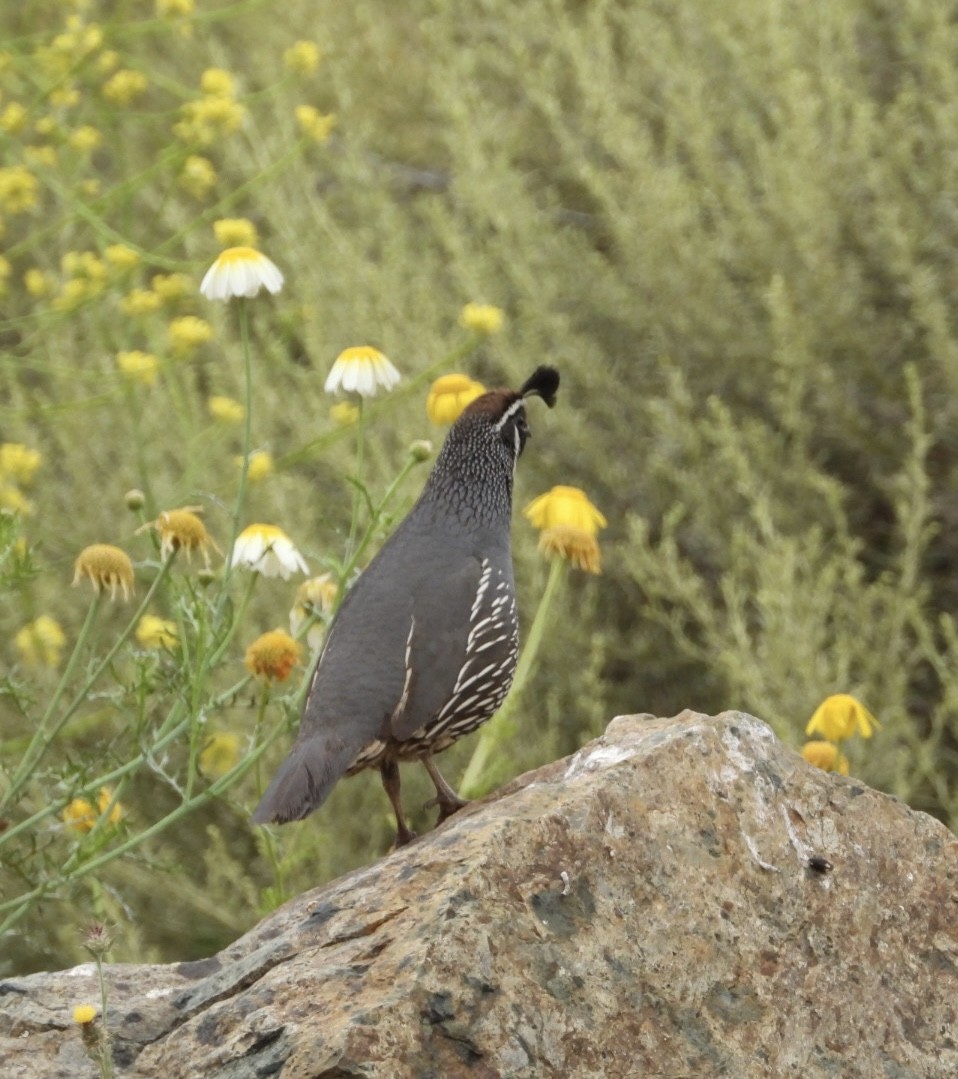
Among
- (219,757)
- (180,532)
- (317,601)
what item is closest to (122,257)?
(219,757)

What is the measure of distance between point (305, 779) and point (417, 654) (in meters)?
0.45

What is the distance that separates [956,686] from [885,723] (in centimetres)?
28

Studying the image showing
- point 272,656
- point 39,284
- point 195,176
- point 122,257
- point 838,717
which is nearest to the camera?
point 272,656

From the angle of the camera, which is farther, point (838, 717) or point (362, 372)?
point (362, 372)

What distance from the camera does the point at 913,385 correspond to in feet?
16.0

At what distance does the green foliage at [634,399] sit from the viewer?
512 centimetres

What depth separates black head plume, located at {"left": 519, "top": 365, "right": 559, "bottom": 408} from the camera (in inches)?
163

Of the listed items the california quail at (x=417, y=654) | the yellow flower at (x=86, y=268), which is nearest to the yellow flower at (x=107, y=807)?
the california quail at (x=417, y=654)

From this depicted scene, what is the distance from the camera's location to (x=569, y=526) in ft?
12.7

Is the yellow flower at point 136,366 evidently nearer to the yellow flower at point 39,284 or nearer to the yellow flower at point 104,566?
→ the yellow flower at point 39,284

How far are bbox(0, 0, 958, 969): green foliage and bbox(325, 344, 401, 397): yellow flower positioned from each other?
1033 millimetres

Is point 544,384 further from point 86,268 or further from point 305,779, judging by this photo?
point 86,268

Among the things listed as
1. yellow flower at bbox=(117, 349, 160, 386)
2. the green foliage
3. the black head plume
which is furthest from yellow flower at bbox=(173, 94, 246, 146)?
the black head plume

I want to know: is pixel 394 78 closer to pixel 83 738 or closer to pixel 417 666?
pixel 83 738
